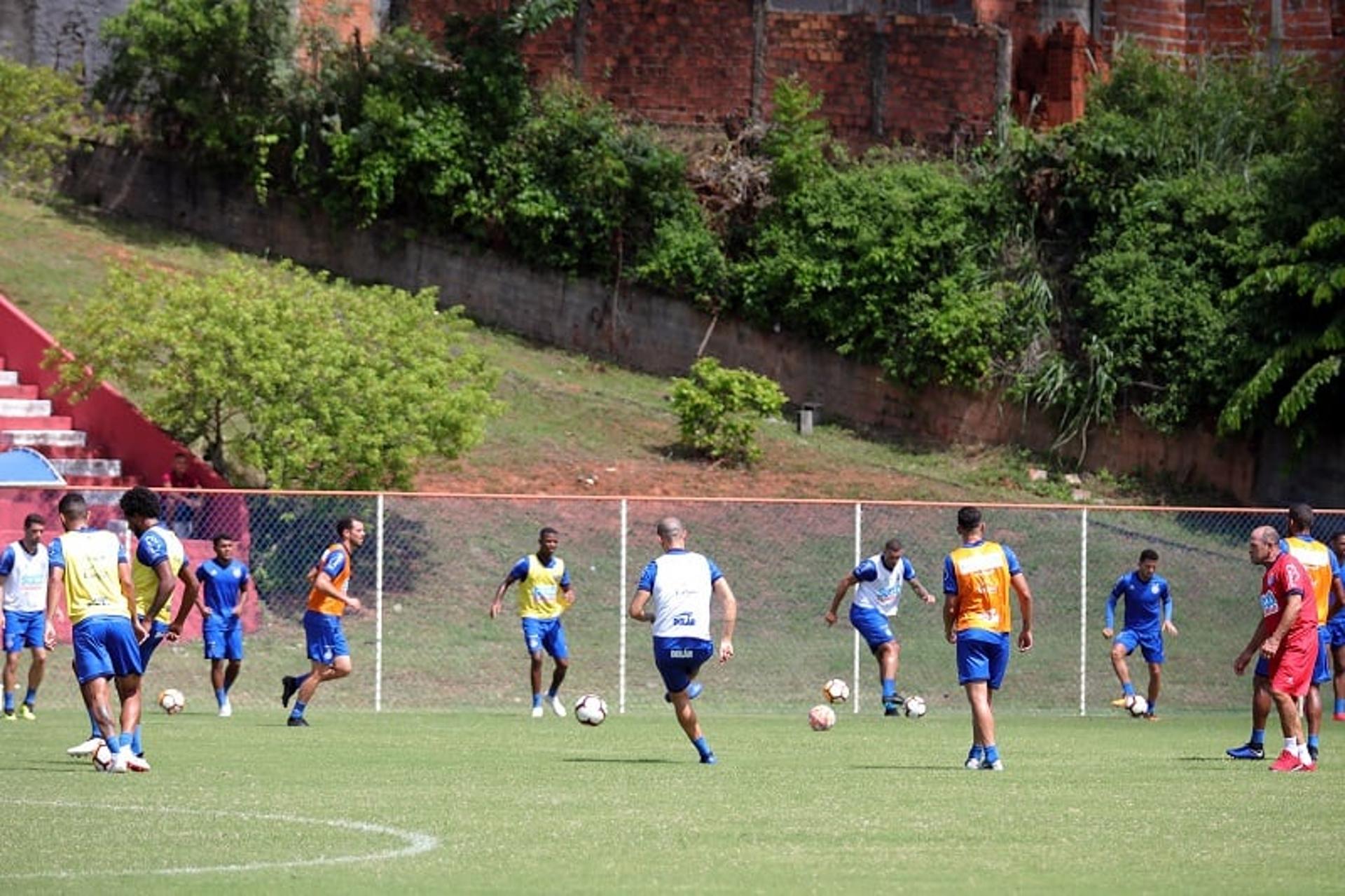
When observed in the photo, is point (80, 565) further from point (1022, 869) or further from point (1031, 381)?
point (1031, 381)

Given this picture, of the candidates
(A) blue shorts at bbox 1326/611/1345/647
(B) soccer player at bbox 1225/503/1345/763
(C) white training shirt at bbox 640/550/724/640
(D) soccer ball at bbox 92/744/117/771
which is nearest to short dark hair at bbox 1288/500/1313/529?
(B) soccer player at bbox 1225/503/1345/763

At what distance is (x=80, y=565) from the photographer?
1424 cm

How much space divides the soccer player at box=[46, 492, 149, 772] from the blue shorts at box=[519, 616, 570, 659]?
8.45 metres

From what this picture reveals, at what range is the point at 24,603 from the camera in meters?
21.0

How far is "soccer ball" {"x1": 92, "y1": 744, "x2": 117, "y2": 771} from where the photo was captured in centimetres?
1434

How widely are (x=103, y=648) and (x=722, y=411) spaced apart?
1987cm

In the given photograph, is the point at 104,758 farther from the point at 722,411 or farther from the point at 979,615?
Result: the point at 722,411

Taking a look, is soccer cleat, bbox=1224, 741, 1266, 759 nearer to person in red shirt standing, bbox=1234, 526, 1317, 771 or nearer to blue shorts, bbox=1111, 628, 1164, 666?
person in red shirt standing, bbox=1234, 526, 1317, 771

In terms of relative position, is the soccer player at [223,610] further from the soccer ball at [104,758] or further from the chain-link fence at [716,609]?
the soccer ball at [104,758]

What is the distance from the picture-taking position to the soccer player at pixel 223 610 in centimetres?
2197

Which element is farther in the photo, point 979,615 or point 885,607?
point 885,607

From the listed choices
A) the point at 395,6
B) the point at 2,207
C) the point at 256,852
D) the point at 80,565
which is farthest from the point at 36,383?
the point at 256,852

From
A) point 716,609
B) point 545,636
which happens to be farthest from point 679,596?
point 716,609

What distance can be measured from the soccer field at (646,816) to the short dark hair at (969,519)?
1.80 m
